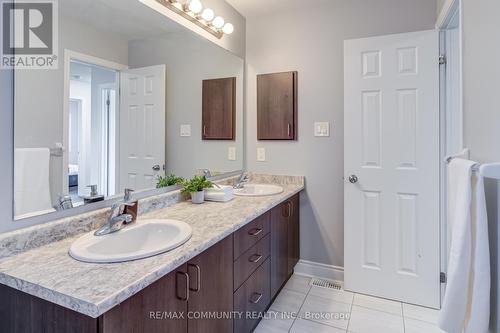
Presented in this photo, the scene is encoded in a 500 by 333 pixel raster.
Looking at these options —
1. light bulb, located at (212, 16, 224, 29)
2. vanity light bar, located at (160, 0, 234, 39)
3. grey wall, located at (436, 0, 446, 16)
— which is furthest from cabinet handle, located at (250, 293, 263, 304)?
grey wall, located at (436, 0, 446, 16)

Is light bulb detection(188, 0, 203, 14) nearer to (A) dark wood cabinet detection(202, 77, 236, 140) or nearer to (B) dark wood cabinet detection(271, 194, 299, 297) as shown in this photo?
(A) dark wood cabinet detection(202, 77, 236, 140)

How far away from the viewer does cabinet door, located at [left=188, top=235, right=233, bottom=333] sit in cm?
110

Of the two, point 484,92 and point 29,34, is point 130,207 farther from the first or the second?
point 484,92

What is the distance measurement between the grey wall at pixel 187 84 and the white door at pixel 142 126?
6cm

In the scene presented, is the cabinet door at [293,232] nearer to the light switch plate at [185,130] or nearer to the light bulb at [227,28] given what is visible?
the light switch plate at [185,130]

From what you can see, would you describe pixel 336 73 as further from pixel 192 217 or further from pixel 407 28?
pixel 192 217

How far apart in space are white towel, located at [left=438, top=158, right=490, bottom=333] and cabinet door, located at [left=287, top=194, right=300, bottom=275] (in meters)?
1.29

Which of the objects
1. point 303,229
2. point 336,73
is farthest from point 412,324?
point 336,73

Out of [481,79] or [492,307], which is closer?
[492,307]

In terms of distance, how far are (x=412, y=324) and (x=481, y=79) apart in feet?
5.07

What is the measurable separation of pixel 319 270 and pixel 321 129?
1.20 meters

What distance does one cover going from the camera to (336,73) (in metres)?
2.29

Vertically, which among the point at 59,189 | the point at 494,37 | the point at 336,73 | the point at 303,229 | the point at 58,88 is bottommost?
the point at 303,229

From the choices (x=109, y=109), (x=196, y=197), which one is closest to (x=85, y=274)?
(x=109, y=109)
